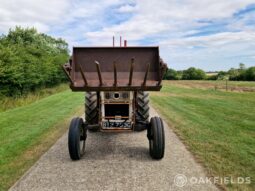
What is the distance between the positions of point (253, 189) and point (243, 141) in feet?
9.42

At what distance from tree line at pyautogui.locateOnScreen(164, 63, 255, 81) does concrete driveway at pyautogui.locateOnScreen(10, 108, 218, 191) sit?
5151 centimetres

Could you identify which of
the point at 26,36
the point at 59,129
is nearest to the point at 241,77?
the point at 26,36

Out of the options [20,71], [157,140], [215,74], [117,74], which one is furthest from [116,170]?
[215,74]

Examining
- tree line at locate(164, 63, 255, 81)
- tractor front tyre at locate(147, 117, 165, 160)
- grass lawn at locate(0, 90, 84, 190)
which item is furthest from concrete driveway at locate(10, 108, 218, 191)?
tree line at locate(164, 63, 255, 81)

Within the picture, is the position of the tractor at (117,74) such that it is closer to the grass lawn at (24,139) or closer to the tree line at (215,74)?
the grass lawn at (24,139)

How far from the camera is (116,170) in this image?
5.17 metres

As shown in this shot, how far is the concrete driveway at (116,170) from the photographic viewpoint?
4.52 metres

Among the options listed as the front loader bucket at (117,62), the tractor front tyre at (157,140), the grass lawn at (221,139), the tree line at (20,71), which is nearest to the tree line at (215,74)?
the tree line at (20,71)

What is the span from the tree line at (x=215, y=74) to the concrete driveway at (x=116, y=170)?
51.5 m

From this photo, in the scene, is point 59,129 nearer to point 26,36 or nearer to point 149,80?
point 149,80

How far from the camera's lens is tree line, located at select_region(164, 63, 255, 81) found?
56662 millimetres

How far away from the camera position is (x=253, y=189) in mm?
4371

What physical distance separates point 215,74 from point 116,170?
61554 mm

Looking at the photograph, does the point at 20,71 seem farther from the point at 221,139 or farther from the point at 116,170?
the point at 116,170
